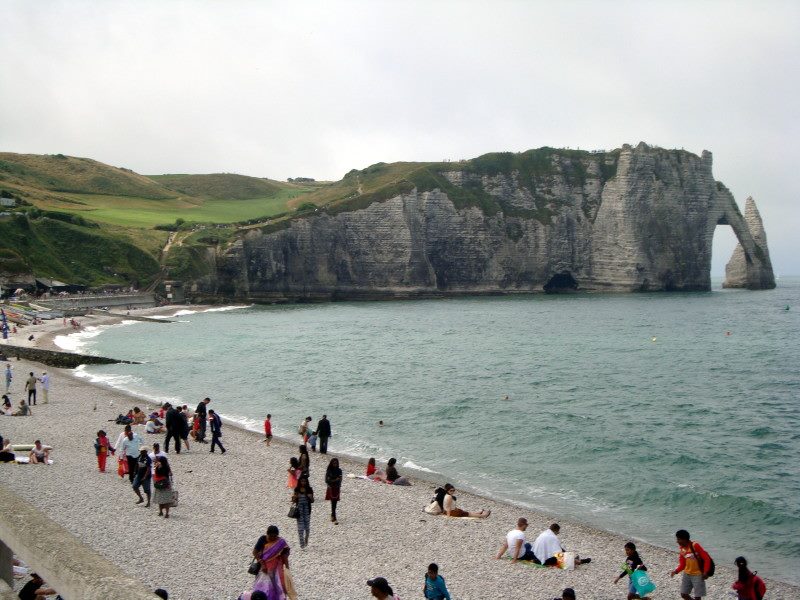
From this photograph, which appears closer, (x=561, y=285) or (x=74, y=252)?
(x=74, y=252)

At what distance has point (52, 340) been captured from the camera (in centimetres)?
6625

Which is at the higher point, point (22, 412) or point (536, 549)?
point (22, 412)

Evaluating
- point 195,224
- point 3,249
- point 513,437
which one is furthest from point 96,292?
point 513,437

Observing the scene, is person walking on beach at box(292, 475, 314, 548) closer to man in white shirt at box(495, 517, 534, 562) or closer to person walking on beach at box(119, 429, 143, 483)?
man in white shirt at box(495, 517, 534, 562)

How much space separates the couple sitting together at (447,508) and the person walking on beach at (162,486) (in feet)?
25.1

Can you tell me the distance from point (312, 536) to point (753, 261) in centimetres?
15864

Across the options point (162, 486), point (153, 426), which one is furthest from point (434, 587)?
point (153, 426)

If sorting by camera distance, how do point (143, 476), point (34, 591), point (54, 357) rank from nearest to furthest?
1. point (34, 591)
2. point (143, 476)
3. point (54, 357)

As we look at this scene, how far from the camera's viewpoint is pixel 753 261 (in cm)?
15638

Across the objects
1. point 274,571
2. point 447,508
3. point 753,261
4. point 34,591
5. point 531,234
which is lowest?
point 447,508

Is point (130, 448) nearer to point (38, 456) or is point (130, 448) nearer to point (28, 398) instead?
point (38, 456)

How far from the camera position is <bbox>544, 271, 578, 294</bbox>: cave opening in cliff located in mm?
150625

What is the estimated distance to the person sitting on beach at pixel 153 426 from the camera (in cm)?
3127

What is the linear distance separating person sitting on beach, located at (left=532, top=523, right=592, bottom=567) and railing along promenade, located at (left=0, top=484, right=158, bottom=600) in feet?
47.3
